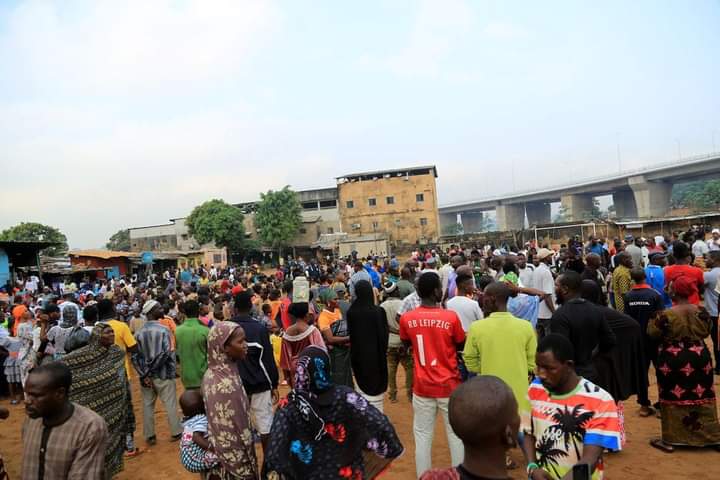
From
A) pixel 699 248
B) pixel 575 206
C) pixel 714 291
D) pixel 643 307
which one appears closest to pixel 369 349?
pixel 643 307

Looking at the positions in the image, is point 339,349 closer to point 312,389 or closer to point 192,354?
point 192,354

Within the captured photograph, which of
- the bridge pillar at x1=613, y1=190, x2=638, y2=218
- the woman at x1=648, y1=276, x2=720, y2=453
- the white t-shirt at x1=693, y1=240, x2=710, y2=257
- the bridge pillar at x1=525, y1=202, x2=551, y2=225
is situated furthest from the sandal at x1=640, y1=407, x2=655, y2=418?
the bridge pillar at x1=525, y1=202, x2=551, y2=225

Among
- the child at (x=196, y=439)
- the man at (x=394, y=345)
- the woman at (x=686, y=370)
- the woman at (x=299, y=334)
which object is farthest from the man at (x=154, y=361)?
the woman at (x=686, y=370)

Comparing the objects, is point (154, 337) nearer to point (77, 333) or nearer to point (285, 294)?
point (77, 333)

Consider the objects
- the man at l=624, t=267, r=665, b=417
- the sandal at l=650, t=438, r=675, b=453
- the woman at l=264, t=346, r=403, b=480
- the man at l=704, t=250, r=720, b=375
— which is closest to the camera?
the woman at l=264, t=346, r=403, b=480

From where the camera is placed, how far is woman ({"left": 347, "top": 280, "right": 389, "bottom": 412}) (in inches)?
199

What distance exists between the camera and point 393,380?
25.4ft

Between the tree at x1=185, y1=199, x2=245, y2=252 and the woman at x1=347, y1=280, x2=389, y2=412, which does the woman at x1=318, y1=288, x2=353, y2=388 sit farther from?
the tree at x1=185, y1=199, x2=245, y2=252

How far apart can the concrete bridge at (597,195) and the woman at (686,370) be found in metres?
44.9

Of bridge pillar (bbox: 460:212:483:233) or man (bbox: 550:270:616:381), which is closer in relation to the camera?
man (bbox: 550:270:616:381)

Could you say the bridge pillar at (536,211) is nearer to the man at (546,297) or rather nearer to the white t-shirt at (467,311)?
the man at (546,297)

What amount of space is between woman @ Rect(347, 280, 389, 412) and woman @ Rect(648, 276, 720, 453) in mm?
2628

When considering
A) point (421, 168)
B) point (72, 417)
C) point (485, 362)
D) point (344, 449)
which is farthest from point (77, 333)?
point (421, 168)

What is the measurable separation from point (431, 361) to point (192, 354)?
120 inches
